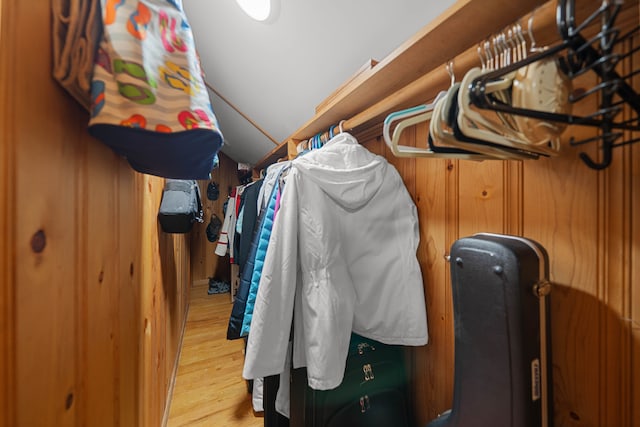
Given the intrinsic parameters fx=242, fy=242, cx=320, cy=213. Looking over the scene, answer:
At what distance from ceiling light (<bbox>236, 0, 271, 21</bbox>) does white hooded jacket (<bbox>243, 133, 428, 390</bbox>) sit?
670 millimetres

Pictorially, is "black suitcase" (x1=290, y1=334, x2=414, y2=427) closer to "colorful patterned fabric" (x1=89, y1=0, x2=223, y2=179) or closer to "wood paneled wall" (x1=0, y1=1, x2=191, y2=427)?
"wood paneled wall" (x1=0, y1=1, x2=191, y2=427)

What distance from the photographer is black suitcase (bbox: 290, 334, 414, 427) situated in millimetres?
808

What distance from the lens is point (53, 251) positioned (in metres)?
0.35

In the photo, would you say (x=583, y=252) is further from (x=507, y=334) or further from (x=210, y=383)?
(x=210, y=383)

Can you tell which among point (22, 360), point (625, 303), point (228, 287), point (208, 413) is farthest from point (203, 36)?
point (228, 287)

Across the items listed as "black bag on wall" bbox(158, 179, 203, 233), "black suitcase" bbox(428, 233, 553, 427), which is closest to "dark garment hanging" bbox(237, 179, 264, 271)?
"black bag on wall" bbox(158, 179, 203, 233)

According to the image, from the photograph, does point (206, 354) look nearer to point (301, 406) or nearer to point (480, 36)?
point (301, 406)

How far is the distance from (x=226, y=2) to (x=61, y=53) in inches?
43.6

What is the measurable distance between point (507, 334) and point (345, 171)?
597 mm

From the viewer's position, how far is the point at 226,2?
113 cm

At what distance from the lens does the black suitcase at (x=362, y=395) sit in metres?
0.81

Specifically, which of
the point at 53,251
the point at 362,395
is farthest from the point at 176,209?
the point at 362,395

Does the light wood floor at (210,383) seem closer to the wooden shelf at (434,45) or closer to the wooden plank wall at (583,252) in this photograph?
the wooden plank wall at (583,252)

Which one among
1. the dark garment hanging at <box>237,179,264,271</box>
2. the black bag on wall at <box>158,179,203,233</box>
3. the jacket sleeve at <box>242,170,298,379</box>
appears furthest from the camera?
the dark garment hanging at <box>237,179,264,271</box>
